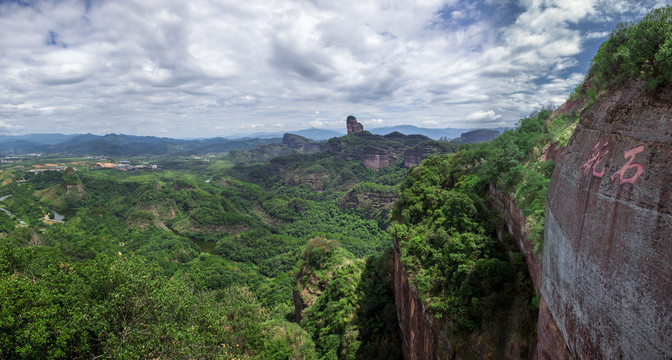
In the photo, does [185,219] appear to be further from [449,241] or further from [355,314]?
[449,241]

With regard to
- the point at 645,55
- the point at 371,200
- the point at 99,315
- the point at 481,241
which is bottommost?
the point at 371,200

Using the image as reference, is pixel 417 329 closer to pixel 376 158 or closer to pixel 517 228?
pixel 517 228

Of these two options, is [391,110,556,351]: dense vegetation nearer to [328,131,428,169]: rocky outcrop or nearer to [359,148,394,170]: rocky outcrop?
[359,148,394,170]: rocky outcrop

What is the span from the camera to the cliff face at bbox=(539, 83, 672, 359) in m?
5.68

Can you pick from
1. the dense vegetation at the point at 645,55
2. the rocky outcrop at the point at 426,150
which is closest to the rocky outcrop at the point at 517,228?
the dense vegetation at the point at 645,55

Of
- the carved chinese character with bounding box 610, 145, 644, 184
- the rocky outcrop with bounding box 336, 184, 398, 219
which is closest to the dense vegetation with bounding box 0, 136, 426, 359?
the rocky outcrop with bounding box 336, 184, 398, 219

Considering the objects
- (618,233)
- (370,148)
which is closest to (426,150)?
(370,148)

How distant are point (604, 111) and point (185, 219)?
102775mm

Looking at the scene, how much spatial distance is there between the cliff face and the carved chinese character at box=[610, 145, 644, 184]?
0.02m

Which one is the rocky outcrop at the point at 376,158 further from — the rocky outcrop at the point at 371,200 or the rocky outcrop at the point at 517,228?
the rocky outcrop at the point at 517,228

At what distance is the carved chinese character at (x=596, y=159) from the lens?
777 cm

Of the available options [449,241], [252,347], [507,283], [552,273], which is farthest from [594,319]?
[252,347]

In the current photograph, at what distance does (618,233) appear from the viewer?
6.62 m

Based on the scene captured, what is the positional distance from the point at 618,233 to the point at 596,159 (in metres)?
2.55
